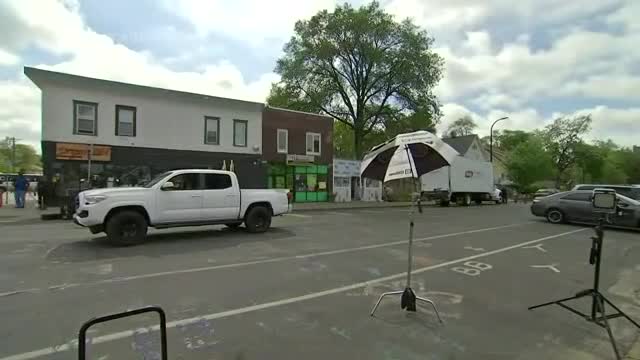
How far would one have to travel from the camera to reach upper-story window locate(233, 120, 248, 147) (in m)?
27.2

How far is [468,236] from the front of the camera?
45.1ft

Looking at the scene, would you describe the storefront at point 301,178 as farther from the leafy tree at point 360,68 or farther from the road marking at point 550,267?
the road marking at point 550,267

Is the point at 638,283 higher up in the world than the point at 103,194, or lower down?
lower down

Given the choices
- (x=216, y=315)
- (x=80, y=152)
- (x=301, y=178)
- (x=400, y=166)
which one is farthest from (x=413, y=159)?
(x=301, y=178)

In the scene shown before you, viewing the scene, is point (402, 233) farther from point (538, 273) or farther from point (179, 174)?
point (179, 174)

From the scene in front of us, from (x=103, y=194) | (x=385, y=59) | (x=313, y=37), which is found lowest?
(x=103, y=194)

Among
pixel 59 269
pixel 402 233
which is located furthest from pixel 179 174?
pixel 402 233

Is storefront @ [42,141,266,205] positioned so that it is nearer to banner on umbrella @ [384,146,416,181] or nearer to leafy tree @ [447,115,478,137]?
banner on umbrella @ [384,146,416,181]

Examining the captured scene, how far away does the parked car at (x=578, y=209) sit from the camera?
1681cm

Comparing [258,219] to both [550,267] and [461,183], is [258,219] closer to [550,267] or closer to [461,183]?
[550,267]

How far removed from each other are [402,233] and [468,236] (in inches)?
85.5

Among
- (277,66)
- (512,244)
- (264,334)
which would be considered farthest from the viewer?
(277,66)

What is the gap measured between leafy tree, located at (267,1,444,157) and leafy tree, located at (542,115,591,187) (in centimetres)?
4797

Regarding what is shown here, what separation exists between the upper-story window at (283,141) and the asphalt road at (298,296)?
1789 cm
